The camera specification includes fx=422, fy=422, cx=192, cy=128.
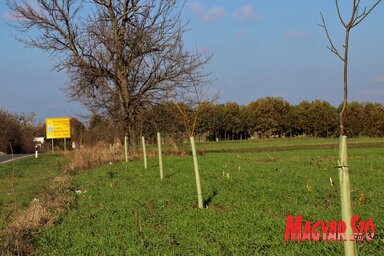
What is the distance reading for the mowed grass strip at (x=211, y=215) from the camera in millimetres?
5352

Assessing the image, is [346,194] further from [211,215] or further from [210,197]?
[210,197]

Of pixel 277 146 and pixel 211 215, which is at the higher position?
pixel 277 146

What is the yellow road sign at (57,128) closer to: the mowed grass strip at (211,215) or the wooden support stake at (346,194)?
the mowed grass strip at (211,215)

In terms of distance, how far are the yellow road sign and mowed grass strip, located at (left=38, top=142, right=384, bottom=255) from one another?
4825cm

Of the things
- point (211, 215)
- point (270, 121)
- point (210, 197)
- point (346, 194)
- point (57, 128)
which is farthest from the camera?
point (270, 121)

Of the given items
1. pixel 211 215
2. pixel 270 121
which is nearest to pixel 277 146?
pixel 211 215

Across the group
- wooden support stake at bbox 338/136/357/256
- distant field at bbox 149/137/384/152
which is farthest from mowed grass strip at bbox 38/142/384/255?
distant field at bbox 149/137/384/152

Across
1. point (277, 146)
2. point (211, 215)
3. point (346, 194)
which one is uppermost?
point (346, 194)

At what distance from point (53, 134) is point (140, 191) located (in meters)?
50.1

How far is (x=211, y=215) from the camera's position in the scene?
7.02 m

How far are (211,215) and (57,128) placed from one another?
5364cm

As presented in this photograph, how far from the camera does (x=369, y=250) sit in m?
4.62

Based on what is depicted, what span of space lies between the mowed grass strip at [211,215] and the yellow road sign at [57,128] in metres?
48.3

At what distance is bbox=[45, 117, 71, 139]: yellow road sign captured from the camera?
57062 mm
